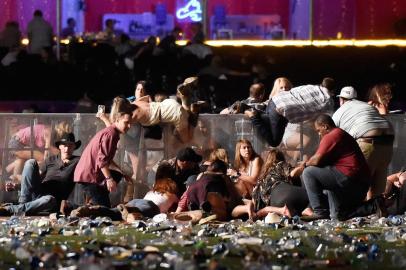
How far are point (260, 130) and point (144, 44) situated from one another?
9676 mm

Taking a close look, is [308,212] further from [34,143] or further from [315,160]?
[34,143]

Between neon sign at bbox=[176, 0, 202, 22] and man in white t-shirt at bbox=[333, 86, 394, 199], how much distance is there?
12074 mm

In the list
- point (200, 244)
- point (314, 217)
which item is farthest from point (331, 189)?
point (200, 244)

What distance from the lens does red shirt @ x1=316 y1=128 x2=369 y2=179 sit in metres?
19.4

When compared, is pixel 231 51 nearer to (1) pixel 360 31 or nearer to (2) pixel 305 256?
→ (1) pixel 360 31

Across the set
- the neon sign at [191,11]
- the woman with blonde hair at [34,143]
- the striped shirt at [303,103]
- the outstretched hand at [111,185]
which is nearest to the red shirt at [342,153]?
the striped shirt at [303,103]

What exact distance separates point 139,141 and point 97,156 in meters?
1.16

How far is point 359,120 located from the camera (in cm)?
2027

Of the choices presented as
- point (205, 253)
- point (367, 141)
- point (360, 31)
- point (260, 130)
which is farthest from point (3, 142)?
point (360, 31)

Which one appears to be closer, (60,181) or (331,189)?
(331,189)

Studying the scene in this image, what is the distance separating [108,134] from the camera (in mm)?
20453

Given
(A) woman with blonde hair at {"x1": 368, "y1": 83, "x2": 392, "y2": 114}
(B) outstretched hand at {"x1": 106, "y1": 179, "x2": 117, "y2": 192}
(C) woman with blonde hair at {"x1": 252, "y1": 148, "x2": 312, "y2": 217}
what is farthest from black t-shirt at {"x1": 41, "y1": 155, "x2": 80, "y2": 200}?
(A) woman with blonde hair at {"x1": 368, "y1": 83, "x2": 392, "y2": 114}

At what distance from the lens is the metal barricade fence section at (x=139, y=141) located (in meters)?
21.2

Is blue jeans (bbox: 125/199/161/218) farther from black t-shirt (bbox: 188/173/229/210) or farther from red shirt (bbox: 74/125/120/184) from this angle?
red shirt (bbox: 74/125/120/184)
